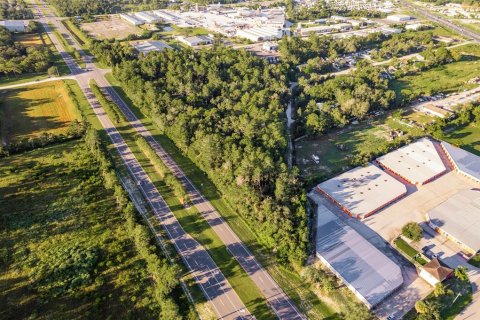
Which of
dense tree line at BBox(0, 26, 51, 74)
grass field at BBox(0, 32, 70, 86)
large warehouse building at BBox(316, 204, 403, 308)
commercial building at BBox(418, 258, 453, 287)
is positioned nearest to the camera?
large warehouse building at BBox(316, 204, 403, 308)

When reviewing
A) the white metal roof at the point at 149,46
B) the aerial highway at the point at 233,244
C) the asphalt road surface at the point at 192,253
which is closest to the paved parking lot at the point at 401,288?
the aerial highway at the point at 233,244

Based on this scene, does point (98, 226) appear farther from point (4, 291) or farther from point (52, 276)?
point (4, 291)

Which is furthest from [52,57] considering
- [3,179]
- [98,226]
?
[98,226]

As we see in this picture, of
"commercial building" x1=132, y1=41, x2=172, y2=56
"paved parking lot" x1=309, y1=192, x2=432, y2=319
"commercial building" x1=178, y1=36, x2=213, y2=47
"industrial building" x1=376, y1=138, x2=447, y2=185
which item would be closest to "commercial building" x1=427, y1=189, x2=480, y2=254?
"industrial building" x1=376, y1=138, x2=447, y2=185

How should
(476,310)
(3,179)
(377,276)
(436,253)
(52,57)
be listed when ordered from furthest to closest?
(52,57) → (3,179) → (436,253) → (377,276) → (476,310)

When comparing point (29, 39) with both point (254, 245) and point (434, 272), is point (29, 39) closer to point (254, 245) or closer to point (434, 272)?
point (254, 245)

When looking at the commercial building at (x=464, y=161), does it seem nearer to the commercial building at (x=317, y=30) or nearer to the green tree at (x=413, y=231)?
the green tree at (x=413, y=231)

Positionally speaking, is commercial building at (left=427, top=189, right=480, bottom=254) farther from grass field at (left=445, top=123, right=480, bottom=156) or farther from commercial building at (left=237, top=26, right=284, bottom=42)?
commercial building at (left=237, top=26, right=284, bottom=42)
